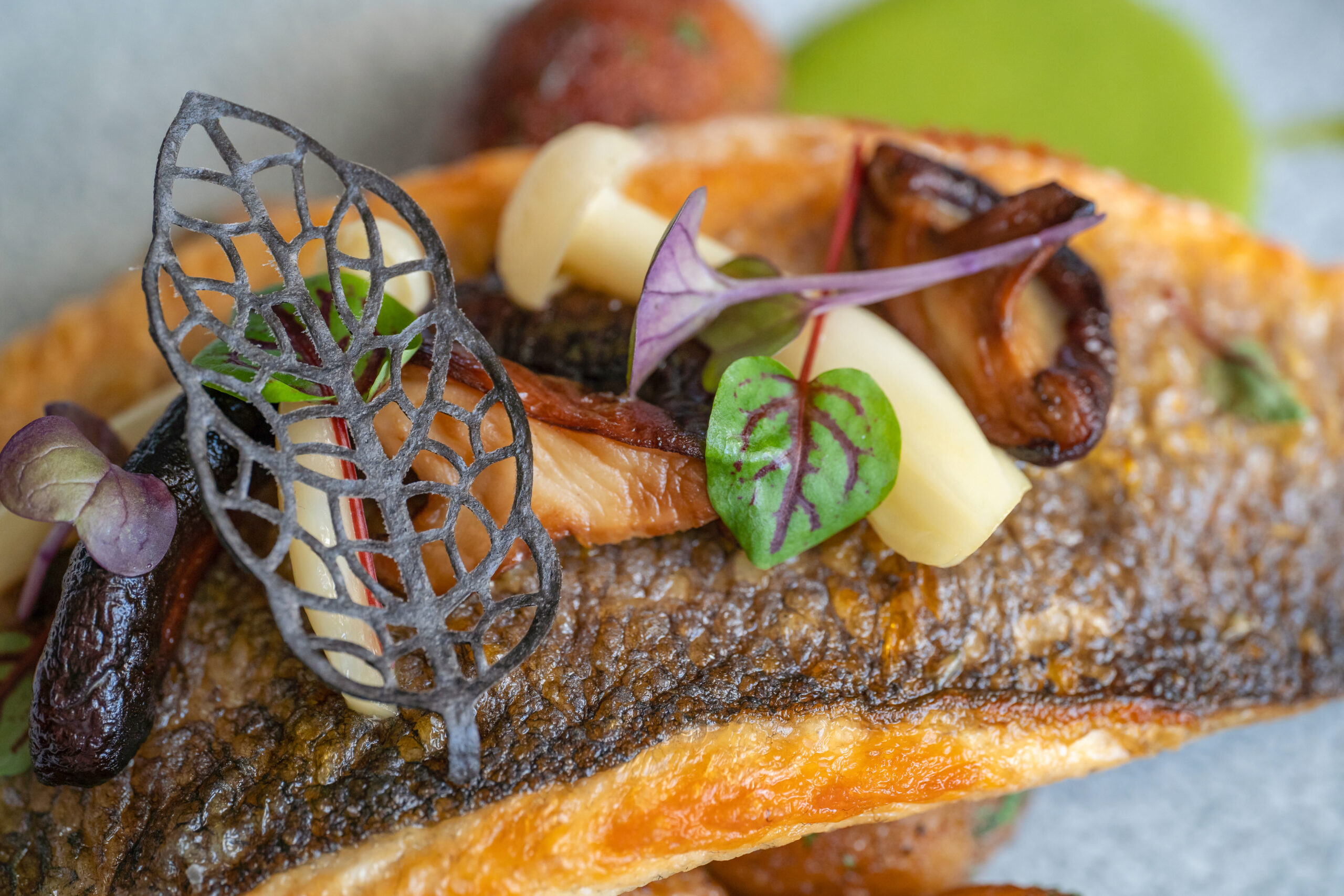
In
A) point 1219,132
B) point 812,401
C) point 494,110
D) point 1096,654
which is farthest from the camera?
point 1219,132

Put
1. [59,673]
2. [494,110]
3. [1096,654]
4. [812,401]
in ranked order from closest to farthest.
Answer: [59,673]
[812,401]
[1096,654]
[494,110]

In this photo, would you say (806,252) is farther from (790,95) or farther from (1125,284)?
(790,95)

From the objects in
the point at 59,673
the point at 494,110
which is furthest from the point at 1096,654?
the point at 494,110

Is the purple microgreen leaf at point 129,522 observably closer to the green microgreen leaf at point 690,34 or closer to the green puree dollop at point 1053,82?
the green microgreen leaf at point 690,34

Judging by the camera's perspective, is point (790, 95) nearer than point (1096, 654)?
No

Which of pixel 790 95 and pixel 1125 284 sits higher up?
pixel 790 95

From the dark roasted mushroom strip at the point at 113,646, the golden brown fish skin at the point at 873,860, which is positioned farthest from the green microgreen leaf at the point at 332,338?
the golden brown fish skin at the point at 873,860

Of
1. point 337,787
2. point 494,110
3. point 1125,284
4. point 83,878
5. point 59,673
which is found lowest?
point 83,878

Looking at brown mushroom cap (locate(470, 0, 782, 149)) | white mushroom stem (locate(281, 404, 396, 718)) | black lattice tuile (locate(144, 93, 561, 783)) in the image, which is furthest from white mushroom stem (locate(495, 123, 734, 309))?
brown mushroom cap (locate(470, 0, 782, 149))

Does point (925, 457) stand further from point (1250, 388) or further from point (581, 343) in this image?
point (1250, 388)
